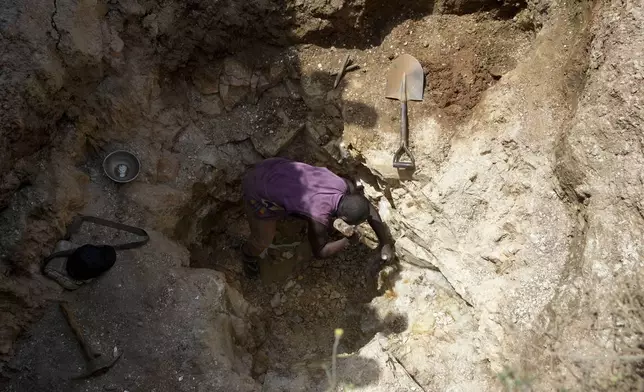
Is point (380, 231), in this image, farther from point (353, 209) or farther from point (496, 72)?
point (496, 72)

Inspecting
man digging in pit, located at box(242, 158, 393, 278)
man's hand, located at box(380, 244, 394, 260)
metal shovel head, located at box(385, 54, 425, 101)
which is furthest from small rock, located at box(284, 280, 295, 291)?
metal shovel head, located at box(385, 54, 425, 101)

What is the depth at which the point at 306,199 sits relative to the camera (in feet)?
13.0

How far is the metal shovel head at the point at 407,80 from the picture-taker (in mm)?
4199

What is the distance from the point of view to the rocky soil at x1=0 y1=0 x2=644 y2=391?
2998 millimetres

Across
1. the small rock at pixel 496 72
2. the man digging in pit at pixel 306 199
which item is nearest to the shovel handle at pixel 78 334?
the man digging in pit at pixel 306 199

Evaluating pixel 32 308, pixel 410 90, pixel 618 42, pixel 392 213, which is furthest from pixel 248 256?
pixel 618 42

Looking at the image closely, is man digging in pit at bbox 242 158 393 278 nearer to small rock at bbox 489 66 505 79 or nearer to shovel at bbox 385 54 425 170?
shovel at bbox 385 54 425 170

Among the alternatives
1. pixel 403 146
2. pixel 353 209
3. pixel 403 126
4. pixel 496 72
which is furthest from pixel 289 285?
pixel 496 72

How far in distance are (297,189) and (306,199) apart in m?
0.12

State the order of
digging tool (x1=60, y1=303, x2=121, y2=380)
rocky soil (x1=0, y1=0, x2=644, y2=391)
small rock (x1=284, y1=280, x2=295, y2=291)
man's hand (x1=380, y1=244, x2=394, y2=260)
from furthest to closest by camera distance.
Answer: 1. small rock (x1=284, y1=280, x2=295, y2=291)
2. man's hand (x1=380, y1=244, x2=394, y2=260)
3. digging tool (x1=60, y1=303, x2=121, y2=380)
4. rocky soil (x1=0, y1=0, x2=644, y2=391)

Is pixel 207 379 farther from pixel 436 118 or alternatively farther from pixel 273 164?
pixel 436 118

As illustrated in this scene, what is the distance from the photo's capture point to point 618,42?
9.98 ft

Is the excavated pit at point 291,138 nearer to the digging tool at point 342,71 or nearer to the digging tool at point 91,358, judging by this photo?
the digging tool at point 342,71

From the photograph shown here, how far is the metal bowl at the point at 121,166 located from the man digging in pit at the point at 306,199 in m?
0.97
